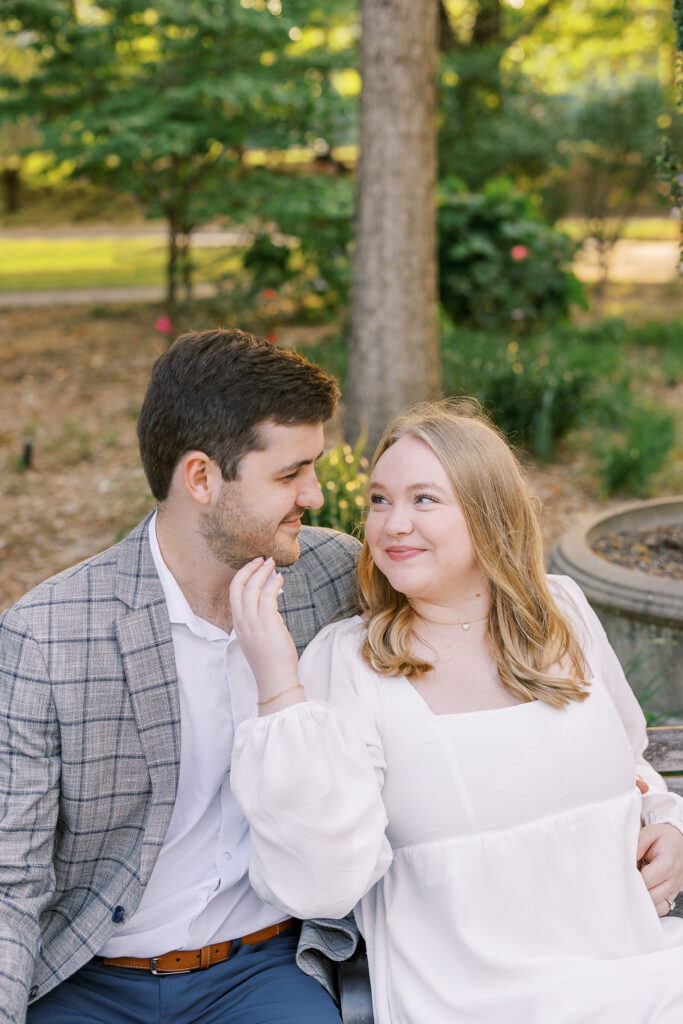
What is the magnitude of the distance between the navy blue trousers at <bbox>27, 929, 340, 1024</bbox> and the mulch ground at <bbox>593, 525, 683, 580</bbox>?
115 inches

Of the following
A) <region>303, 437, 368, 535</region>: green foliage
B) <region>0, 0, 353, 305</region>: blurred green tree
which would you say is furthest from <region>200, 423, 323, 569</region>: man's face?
<region>0, 0, 353, 305</region>: blurred green tree

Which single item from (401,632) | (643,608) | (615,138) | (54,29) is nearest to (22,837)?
(401,632)

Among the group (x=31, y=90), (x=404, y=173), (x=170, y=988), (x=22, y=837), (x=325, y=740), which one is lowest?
(x=170, y=988)

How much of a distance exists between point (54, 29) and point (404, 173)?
5.25m

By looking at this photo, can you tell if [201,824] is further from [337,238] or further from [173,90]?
[337,238]

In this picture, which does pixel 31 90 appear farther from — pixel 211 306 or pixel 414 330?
pixel 414 330

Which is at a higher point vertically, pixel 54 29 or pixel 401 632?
pixel 54 29

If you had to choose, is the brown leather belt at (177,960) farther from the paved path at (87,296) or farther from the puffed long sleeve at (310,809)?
the paved path at (87,296)

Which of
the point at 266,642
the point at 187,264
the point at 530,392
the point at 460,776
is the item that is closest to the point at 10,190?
the point at 187,264

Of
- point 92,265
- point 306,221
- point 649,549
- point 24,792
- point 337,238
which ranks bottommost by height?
point 649,549

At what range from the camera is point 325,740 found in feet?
5.88

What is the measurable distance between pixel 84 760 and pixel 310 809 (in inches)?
18.8

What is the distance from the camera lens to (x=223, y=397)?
6.73ft

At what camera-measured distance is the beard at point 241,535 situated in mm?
2066
